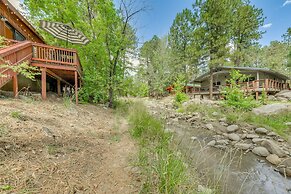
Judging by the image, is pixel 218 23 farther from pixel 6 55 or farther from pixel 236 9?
pixel 6 55

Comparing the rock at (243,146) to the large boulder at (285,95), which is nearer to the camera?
the rock at (243,146)

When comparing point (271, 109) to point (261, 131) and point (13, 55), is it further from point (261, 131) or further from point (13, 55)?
point (13, 55)

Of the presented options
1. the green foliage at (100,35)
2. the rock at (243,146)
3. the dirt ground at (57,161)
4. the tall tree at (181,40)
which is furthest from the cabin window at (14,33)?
the tall tree at (181,40)

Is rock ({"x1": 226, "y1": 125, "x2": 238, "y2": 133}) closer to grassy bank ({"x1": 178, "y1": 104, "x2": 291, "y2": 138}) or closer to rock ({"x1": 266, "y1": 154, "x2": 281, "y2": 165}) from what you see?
grassy bank ({"x1": 178, "y1": 104, "x2": 291, "y2": 138})

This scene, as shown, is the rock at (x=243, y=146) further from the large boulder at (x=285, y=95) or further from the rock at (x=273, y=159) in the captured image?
the large boulder at (x=285, y=95)

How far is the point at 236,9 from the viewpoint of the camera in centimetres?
1847

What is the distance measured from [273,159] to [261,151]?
0.47m

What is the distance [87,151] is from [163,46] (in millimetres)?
25558

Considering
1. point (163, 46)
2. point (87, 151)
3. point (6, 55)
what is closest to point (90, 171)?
point (87, 151)

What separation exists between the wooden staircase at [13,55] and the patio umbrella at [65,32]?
106 inches

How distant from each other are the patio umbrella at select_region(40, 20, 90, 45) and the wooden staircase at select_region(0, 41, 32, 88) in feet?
8.87

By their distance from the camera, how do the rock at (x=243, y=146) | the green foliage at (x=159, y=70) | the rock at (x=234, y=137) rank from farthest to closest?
the green foliage at (x=159, y=70), the rock at (x=234, y=137), the rock at (x=243, y=146)

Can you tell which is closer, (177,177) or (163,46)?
(177,177)

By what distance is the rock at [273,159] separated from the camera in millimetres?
4087
